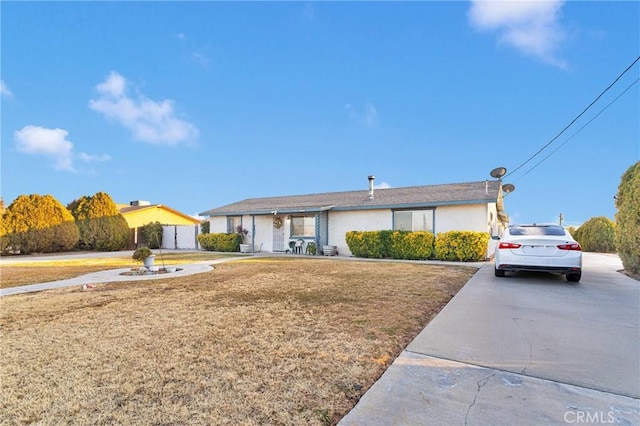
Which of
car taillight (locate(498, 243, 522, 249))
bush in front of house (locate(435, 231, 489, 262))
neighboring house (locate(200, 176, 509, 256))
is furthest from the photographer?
neighboring house (locate(200, 176, 509, 256))

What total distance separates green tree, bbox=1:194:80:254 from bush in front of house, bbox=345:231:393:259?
18787 mm

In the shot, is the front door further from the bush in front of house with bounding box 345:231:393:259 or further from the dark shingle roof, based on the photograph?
the bush in front of house with bounding box 345:231:393:259

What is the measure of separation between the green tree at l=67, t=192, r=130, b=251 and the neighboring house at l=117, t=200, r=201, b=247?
2.44 metres

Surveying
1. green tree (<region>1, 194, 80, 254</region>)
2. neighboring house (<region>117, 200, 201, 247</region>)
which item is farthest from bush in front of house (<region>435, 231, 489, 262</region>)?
green tree (<region>1, 194, 80, 254</region>)

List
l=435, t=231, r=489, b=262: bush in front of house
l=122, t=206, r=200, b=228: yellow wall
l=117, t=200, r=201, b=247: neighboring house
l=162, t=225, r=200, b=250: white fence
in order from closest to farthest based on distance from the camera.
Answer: l=435, t=231, r=489, b=262: bush in front of house < l=162, t=225, r=200, b=250: white fence < l=117, t=200, r=201, b=247: neighboring house < l=122, t=206, r=200, b=228: yellow wall

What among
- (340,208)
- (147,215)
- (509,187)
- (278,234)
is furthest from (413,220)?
(147,215)

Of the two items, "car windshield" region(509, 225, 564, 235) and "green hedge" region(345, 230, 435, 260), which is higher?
"car windshield" region(509, 225, 564, 235)

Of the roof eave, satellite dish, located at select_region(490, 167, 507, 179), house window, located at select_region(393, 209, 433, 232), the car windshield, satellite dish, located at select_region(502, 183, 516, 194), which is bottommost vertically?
the car windshield

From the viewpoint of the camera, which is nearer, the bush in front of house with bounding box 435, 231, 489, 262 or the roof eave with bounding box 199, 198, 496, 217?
the bush in front of house with bounding box 435, 231, 489, 262

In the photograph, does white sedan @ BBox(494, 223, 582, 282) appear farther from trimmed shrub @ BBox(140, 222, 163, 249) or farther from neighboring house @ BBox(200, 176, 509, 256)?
trimmed shrub @ BBox(140, 222, 163, 249)

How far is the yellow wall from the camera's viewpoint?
25.4m

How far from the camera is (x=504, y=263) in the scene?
753 centimetres

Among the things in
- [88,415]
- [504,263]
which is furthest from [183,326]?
[504,263]

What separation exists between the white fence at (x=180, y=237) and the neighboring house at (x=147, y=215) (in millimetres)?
2459
